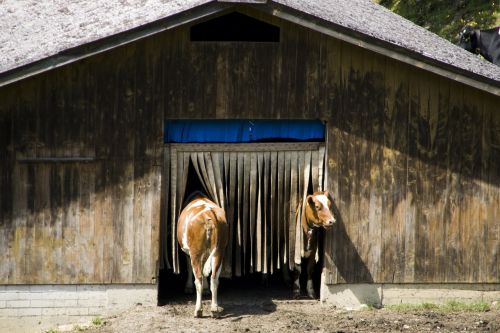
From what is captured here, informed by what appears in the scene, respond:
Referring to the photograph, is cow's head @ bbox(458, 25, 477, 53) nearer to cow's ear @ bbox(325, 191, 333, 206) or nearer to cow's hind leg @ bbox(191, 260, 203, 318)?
cow's ear @ bbox(325, 191, 333, 206)

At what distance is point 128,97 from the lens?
48.7ft

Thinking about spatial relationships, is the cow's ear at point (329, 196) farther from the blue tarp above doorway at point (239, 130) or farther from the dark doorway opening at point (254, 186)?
the blue tarp above doorway at point (239, 130)

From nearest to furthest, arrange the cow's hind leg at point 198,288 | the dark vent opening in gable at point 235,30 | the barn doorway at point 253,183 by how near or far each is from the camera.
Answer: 1. the cow's hind leg at point 198,288
2. the barn doorway at point 253,183
3. the dark vent opening in gable at point 235,30

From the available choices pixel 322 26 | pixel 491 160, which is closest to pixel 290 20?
pixel 322 26

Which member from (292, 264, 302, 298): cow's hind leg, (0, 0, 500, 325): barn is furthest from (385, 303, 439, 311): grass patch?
(292, 264, 302, 298): cow's hind leg

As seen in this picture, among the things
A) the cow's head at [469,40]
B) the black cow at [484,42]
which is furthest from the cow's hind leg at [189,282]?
the cow's head at [469,40]

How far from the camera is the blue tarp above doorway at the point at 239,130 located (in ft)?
49.8

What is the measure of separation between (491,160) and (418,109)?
1431mm

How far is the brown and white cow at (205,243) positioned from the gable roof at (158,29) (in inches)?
113

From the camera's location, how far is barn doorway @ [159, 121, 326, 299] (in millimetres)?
15320

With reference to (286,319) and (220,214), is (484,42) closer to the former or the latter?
(220,214)

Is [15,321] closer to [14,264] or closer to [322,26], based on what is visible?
[14,264]

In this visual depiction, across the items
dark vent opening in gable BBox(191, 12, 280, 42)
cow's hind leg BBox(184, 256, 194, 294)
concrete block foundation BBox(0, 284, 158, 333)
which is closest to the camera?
concrete block foundation BBox(0, 284, 158, 333)

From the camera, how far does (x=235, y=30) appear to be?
707 inches
